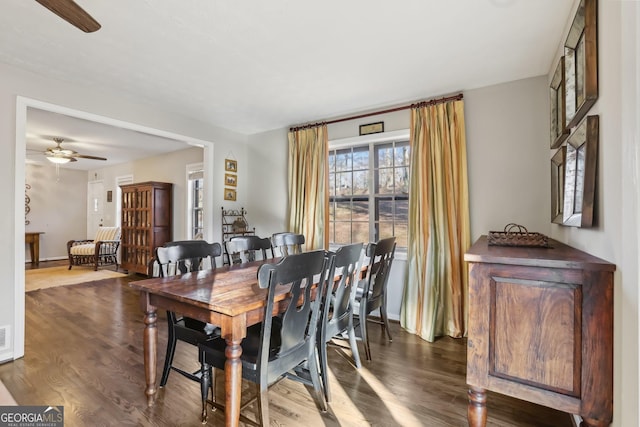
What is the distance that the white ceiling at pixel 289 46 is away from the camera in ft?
6.23

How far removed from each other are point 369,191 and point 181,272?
2.39 meters

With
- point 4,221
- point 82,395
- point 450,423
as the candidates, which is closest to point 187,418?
point 82,395

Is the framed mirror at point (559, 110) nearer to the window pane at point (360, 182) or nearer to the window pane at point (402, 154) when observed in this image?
the window pane at point (402, 154)

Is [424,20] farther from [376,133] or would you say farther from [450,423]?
[450,423]

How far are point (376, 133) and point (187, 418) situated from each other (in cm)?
325

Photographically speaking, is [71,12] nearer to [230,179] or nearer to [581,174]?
[581,174]

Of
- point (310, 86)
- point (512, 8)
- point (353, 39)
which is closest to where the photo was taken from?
point (512, 8)

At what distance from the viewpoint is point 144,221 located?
18.7 feet

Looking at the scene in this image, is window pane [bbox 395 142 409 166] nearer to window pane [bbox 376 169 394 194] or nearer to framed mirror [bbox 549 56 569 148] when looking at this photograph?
window pane [bbox 376 169 394 194]

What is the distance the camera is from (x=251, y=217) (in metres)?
4.78

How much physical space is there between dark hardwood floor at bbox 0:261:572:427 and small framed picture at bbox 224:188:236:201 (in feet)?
6.73

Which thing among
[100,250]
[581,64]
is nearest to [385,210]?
[581,64]

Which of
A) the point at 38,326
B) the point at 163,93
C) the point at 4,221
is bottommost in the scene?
the point at 38,326

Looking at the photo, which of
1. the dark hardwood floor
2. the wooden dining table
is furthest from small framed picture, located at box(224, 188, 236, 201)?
the wooden dining table
